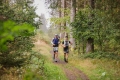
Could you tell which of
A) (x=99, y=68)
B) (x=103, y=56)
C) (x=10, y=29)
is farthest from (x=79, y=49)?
(x=10, y=29)

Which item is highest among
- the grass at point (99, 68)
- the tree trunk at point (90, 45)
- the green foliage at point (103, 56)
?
the tree trunk at point (90, 45)

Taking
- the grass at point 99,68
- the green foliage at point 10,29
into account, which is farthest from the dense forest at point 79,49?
the green foliage at point 10,29

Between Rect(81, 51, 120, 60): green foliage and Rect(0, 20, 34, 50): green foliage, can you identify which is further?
Rect(81, 51, 120, 60): green foliage

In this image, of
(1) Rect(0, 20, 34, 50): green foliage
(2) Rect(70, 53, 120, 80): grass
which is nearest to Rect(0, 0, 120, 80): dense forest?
(2) Rect(70, 53, 120, 80): grass

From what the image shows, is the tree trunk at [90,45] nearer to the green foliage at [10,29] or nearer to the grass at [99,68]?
the grass at [99,68]

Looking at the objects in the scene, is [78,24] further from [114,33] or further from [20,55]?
[20,55]

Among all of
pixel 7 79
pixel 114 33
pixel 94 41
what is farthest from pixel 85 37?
pixel 7 79

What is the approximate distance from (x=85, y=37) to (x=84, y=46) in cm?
239

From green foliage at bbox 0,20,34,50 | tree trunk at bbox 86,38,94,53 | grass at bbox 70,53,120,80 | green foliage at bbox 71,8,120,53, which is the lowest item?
grass at bbox 70,53,120,80

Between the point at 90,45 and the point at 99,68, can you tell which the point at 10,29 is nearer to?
the point at 99,68

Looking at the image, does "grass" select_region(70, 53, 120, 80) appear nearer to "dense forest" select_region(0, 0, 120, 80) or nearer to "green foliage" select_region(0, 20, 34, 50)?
"dense forest" select_region(0, 0, 120, 80)

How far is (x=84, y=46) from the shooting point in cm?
2055

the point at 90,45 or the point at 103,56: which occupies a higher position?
the point at 90,45

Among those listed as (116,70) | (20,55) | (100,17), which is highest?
(100,17)
